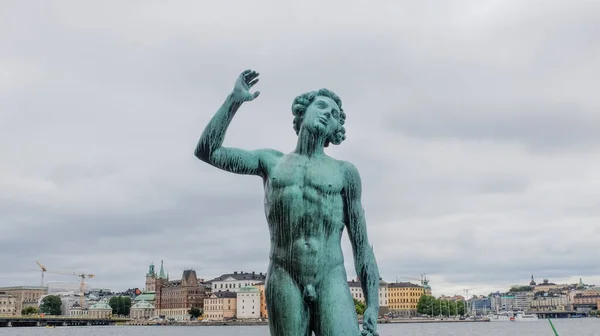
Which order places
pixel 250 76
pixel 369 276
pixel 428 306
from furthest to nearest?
1. pixel 428 306
2. pixel 250 76
3. pixel 369 276

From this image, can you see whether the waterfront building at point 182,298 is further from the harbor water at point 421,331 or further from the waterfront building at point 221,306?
the harbor water at point 421,331

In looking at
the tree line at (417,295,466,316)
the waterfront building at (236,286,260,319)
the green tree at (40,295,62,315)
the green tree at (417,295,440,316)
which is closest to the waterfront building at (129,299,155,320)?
the green tree at (40,295,62,315)

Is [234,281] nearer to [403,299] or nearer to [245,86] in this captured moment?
→ [403,299]

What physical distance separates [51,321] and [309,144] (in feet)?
562

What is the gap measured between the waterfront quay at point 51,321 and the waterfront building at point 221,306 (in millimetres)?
25198

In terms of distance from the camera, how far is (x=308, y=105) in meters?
4.87

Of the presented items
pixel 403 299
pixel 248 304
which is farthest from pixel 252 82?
pixel 403 299

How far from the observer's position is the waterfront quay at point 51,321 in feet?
487

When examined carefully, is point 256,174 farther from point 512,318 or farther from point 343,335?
point 512,318

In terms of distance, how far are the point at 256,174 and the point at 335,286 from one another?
94 cm

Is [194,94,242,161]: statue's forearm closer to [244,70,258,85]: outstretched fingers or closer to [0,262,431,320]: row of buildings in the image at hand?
[244,70,258,85]: outstretched fingers

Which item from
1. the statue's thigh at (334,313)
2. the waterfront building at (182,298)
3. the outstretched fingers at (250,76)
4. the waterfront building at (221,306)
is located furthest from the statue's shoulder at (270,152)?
the waterfront building at (182,298)

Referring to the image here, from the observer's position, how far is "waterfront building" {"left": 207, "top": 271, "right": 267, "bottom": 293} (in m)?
185

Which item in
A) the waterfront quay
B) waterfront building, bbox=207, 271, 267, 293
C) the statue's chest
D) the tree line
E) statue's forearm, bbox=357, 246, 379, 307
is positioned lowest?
statue's forearm, bbox=357, 246, 379, 307
